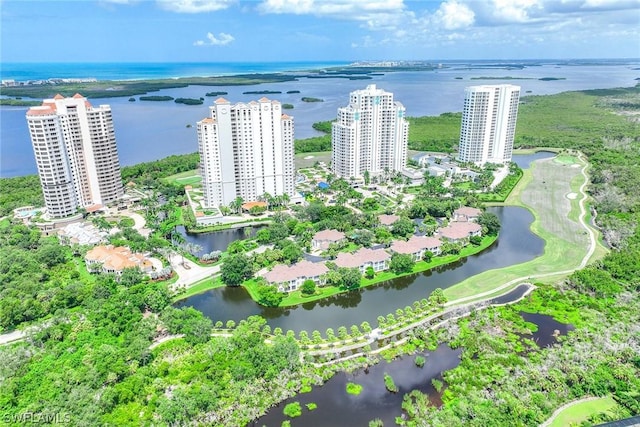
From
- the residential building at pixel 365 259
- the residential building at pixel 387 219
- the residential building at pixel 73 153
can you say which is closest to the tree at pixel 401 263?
the residential building at pixel 365 259

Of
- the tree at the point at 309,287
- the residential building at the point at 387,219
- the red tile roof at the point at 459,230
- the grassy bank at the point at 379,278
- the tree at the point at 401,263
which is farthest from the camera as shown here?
the residential building at the point at 387,219

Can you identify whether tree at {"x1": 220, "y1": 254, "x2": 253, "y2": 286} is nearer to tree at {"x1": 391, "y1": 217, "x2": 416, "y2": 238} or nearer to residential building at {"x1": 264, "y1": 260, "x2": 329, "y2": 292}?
residential building at {"x1": 264, "y1": 260, "x2": 329, "y2": 292}

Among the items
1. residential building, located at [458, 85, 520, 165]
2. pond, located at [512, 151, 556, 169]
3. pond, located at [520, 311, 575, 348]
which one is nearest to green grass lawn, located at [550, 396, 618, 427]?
pond, located at [520, 311, 575, 348]

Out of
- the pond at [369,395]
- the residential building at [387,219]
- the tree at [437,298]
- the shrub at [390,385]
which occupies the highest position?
the residential building at [387,219]

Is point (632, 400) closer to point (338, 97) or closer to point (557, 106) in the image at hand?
point (557, 106)

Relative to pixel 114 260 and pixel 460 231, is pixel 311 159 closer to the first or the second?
pixel 460 231

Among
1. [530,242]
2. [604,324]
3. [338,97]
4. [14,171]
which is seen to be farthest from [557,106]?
[14,171]

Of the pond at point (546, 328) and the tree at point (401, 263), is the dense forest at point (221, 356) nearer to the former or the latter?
the pond at point (546, 328)
